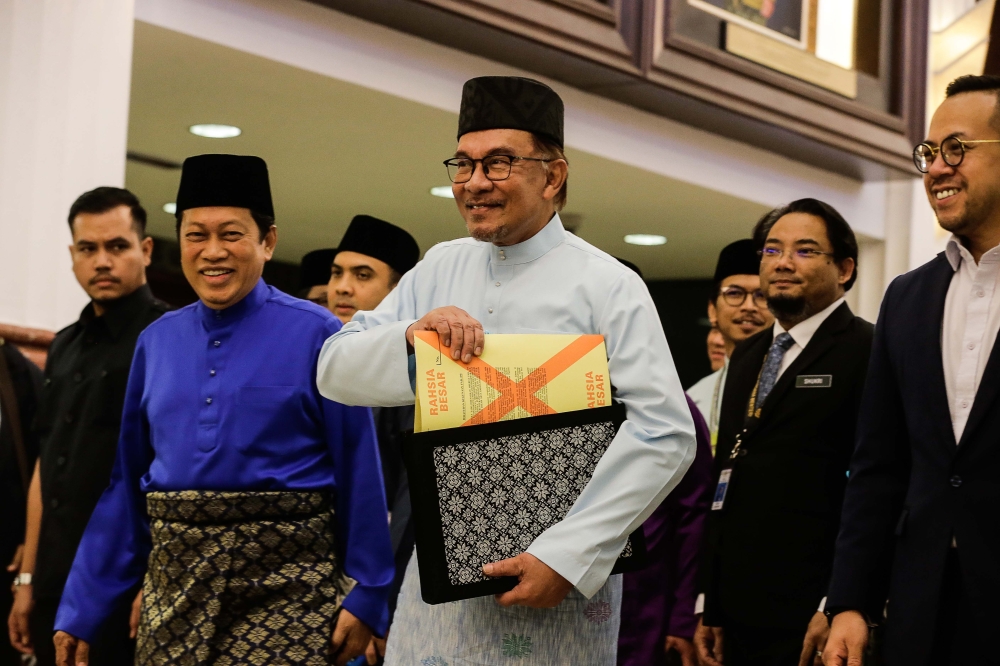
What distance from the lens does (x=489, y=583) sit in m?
2.29

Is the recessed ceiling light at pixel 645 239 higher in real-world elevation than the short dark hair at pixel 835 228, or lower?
higher

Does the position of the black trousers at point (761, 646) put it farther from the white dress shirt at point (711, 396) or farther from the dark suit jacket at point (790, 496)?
the white dress shirt at point (711, 396)

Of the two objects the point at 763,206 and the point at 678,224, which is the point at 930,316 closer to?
the point at 763,206

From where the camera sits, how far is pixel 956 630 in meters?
2.38

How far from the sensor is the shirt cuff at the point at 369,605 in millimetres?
2865

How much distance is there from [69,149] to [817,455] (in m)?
2.87

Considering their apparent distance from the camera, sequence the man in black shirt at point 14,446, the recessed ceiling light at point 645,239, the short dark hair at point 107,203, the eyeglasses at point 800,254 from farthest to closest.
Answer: the recessed ceiling light at point 645,239
the man in black shirt at point 14,446
the short dark hair at point 107,203
the eyeglasses at point 800,254

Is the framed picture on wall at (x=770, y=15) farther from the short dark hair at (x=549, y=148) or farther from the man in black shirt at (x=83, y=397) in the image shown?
the short dark hair at (x=549, y=148)

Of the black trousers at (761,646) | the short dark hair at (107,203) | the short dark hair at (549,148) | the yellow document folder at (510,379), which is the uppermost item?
the short dark hair at (107,203)

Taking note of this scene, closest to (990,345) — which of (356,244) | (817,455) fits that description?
(817,455)

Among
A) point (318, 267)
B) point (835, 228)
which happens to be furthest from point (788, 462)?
point (318, 267)

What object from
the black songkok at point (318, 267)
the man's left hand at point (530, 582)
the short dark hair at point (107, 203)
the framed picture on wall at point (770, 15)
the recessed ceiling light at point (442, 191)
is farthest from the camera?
the recessed ceiling light at point (442, 191)

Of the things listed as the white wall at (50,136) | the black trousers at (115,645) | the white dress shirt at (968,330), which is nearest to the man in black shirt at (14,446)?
the white wall at (50,136)

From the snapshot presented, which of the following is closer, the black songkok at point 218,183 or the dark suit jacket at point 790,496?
the black songkok at point 218,183
